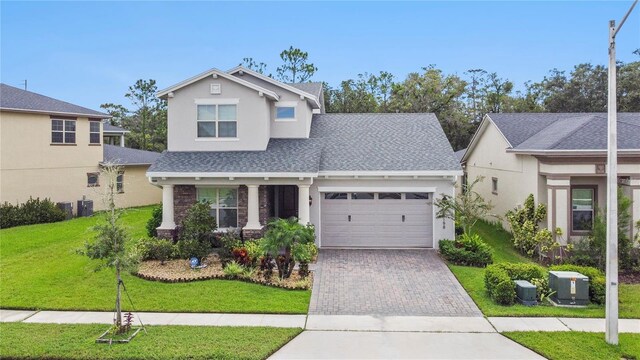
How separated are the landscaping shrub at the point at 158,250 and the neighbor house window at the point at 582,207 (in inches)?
568

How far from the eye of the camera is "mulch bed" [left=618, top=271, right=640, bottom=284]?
13023 mm

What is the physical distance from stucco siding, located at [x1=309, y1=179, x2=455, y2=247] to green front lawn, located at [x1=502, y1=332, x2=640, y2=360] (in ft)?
26.0

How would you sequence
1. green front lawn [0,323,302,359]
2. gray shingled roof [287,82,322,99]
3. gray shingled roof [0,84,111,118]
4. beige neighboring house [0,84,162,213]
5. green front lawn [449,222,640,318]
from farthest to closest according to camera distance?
gray shingled roof [0,84,111,118]
beige neighboring house [0,84,162,213]
gray shingled roof [287,82,322,99]
green front lawn [449,222,640,318]
green front lawn [0,323,302,359]

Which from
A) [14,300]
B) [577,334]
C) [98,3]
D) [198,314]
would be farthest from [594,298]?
[98,3]

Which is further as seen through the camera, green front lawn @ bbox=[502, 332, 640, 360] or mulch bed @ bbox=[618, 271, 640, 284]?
mulch bed @ bbox=[618, 271, 640, 284]

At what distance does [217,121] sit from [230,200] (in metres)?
3.22

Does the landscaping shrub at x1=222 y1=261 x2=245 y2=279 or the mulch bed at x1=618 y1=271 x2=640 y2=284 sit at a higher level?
the landscaping shrub at x1=222 y1=261 x2=245 y2=279

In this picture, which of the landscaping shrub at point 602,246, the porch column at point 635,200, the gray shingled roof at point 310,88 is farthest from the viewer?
the gray shingled roof at point 310,88

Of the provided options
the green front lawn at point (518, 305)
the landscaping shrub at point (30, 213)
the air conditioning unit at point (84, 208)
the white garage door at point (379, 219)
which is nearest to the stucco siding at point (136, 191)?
the air conditioning unit at point (84, 208)

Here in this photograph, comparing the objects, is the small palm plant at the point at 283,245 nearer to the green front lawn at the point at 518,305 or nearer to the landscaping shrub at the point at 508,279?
the green front lawn at the point at 518,305

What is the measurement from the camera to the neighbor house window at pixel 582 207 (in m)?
16.2

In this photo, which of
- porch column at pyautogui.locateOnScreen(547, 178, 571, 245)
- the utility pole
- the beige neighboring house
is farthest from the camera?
the beige neighboring house

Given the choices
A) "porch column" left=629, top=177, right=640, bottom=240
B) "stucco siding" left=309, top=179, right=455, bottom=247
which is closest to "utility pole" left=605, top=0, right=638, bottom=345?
"stucco siding" left=309, top=179, right=455, bottom=247

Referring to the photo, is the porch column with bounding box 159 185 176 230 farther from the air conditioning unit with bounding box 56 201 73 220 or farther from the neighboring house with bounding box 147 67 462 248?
the air conditioning unit with bounding box 56 201 73 220
